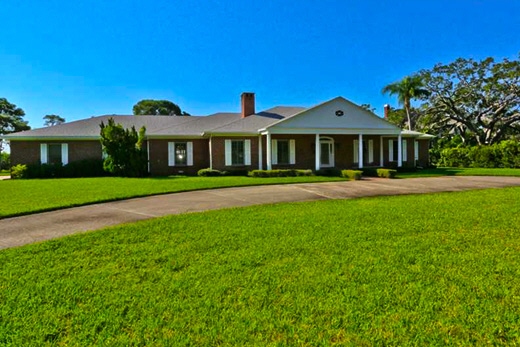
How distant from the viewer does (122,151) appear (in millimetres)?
19156

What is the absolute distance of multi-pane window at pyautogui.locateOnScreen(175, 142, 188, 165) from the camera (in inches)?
855

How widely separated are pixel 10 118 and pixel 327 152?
44972 millimetres

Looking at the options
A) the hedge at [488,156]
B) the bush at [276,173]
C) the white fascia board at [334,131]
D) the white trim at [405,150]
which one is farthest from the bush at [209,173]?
the hedge at [488,156]

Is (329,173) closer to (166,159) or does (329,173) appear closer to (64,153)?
(166,159)

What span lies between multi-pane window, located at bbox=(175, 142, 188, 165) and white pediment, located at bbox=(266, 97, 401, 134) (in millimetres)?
6544

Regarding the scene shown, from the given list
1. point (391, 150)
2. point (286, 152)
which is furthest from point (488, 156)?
point (286, 152)

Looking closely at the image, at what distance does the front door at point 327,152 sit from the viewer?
76.2 ft

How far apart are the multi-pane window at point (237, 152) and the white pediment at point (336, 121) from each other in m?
2.89

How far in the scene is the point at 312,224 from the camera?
629 centimetres

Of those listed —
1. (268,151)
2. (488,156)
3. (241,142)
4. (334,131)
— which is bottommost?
(488,156)

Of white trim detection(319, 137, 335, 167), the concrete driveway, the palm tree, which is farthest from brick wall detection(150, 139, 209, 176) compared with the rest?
the palm tree

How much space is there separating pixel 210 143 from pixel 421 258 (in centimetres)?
1789

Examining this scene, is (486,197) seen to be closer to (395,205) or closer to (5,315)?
(395,205)

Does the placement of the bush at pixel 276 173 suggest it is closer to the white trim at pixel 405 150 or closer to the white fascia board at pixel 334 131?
the white fascia board at pixel 334 131
